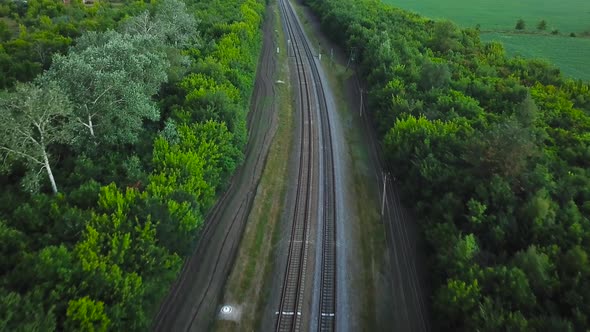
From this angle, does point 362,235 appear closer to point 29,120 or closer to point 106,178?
point 106,178

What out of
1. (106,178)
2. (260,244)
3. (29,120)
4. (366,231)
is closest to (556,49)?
(366,231)

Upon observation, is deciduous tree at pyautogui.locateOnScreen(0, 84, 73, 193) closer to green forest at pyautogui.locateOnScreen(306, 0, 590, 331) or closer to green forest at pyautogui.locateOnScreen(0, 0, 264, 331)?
green forest at pyautogui.locateOnScreen(0, 0, 264, 331)

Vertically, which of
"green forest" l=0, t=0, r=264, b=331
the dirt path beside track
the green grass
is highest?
the green grass

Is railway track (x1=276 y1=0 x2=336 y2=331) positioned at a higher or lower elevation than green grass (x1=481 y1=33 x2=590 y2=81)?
lower

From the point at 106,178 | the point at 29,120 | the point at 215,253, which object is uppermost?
the point at 29,120

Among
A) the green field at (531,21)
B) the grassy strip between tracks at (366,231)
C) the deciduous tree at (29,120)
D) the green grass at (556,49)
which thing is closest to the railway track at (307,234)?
the grassy strip between tracks at (366,231)

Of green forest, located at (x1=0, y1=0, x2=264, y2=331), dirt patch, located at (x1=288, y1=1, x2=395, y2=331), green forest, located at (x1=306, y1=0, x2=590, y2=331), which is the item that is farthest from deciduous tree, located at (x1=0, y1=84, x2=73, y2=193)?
green forest, located at (x1=306, y1=0, x2=590, y2=331)
